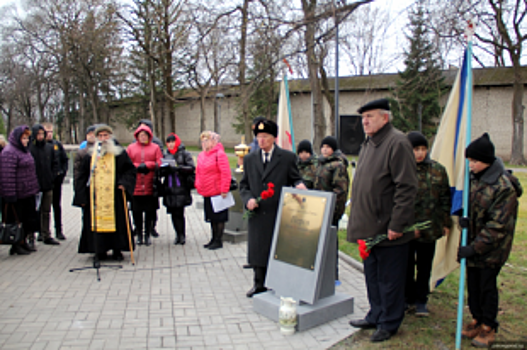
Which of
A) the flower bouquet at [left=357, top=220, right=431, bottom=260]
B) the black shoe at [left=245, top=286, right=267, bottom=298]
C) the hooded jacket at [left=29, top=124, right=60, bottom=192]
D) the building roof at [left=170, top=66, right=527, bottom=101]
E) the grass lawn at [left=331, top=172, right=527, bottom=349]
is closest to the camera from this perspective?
the flower bouquet at [left=357, top=220, right=431, bottom=260]

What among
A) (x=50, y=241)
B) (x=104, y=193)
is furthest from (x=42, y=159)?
(x=104, y=193)

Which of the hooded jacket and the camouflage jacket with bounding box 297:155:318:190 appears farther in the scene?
the hooded jacket

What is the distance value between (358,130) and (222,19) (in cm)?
659

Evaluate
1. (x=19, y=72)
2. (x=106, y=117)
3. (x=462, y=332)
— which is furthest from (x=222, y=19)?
(x=106, y=117)

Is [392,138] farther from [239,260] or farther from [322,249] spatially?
[239,260]

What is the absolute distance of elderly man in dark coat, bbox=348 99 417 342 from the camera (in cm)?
364

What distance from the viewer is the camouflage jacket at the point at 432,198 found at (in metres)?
4.34

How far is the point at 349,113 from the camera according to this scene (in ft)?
112

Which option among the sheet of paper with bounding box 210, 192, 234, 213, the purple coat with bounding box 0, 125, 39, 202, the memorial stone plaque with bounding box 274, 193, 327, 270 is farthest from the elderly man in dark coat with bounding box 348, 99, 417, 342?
the purple coat with bounding box 0, 125, 39, 202

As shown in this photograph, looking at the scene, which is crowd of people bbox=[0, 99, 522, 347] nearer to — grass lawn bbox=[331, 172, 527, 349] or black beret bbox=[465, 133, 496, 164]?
black beret bbox=[465, 133, 496, 164]

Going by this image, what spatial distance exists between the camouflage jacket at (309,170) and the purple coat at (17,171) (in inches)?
168

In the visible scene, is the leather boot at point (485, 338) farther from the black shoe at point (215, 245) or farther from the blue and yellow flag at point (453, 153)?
the black shoe at point (215, 245)

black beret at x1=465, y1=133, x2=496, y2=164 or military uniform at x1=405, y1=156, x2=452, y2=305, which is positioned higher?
black beret at x1=465, y1=133, x2=496, y2=164

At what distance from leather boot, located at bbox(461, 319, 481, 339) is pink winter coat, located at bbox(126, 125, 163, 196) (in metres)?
5.31
